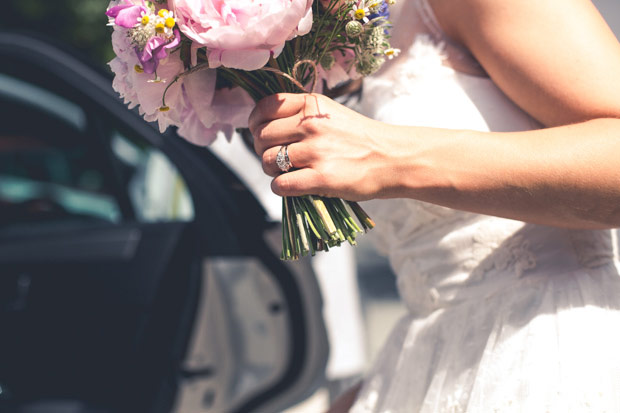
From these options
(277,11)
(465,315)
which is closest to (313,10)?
(277,11)

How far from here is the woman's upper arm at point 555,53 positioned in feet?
3.59

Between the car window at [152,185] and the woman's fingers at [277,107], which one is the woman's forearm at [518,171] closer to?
the woman's fingers at [277,107]

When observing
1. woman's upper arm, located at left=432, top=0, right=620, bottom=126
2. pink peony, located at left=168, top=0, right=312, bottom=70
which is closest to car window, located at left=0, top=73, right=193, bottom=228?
pink peony, located at left=168, top=0, right=312, bottom=70

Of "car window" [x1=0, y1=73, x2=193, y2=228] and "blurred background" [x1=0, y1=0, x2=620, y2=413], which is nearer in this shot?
"blurred background" [x1=0, y1=0, x2=620, y2=413]

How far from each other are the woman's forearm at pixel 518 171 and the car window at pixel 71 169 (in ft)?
4.11

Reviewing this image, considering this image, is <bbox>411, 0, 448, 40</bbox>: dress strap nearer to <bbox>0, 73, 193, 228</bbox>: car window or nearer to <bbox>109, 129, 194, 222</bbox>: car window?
<bbox>0, 73, 193, 228</bbox>: car window

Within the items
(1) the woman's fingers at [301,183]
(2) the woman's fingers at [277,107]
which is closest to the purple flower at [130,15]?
(2) the woman's fingers at [277,107]

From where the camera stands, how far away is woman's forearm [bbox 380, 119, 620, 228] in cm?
107

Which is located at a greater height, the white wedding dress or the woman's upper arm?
the woman's upper arm

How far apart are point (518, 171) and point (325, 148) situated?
35 centimetres

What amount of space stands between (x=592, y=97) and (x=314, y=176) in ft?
1.69

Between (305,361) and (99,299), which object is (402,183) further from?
(99,299)

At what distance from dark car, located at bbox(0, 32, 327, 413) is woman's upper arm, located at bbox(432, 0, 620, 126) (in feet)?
3.44

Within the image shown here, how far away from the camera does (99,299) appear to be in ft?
7.27
